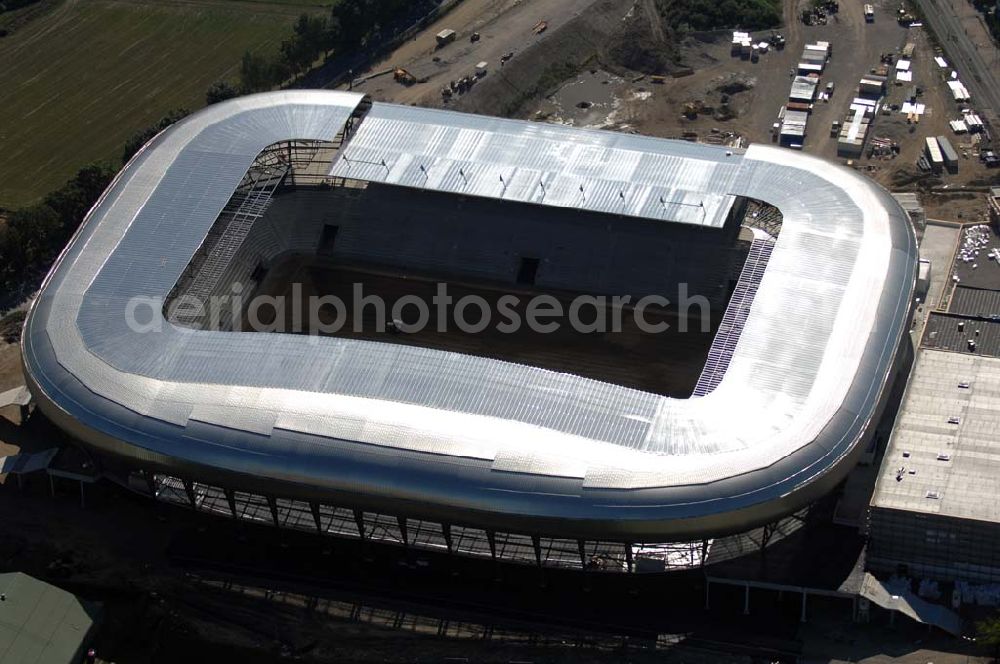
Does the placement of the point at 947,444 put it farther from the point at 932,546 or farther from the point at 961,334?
the point at 961,334

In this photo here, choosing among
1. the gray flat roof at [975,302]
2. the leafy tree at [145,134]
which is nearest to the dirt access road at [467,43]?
the leafy tree at [145,134]

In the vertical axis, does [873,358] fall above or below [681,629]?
above

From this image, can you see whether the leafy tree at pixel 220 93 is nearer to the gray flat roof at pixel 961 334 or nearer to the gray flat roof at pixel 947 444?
the gray flat roof at pixel 961 334

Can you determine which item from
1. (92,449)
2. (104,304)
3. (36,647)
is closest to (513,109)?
(104,304)

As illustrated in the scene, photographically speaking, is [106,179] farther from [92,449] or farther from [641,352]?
[641,352]

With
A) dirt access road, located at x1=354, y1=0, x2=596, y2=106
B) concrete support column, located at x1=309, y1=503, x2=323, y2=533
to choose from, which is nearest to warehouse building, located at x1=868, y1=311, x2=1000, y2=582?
concrete support column, located at x1=309, y1=503, x2=323, y2=533

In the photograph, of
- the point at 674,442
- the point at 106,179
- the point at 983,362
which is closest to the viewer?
the point at 674,442

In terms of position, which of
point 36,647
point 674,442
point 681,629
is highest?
point 674,442
